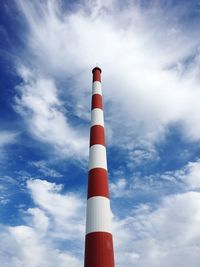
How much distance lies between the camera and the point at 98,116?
16172 millimetres

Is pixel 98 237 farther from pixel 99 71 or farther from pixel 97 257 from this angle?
pixel 99 71

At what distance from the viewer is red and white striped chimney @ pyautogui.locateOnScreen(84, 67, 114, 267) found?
10.9 m

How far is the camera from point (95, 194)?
41.0 ft

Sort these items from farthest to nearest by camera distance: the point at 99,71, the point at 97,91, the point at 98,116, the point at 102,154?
the point at 99,71, the point at 97,91, the point at 98,116, the point at 102,154

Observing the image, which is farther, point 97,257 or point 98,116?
point 98,116

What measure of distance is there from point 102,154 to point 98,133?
4.88 feet

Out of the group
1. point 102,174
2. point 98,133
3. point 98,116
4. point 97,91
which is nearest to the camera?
point 102,174

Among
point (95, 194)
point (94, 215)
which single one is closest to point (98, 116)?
point (95, 194)

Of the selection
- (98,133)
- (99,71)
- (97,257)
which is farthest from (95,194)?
(99,71)

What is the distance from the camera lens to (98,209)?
470 inches

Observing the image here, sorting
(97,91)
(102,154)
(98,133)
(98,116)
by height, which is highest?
(97,91)

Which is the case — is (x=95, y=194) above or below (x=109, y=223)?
above

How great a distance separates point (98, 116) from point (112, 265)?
8.33 metres

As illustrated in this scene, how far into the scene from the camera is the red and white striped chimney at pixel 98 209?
35.7ft
